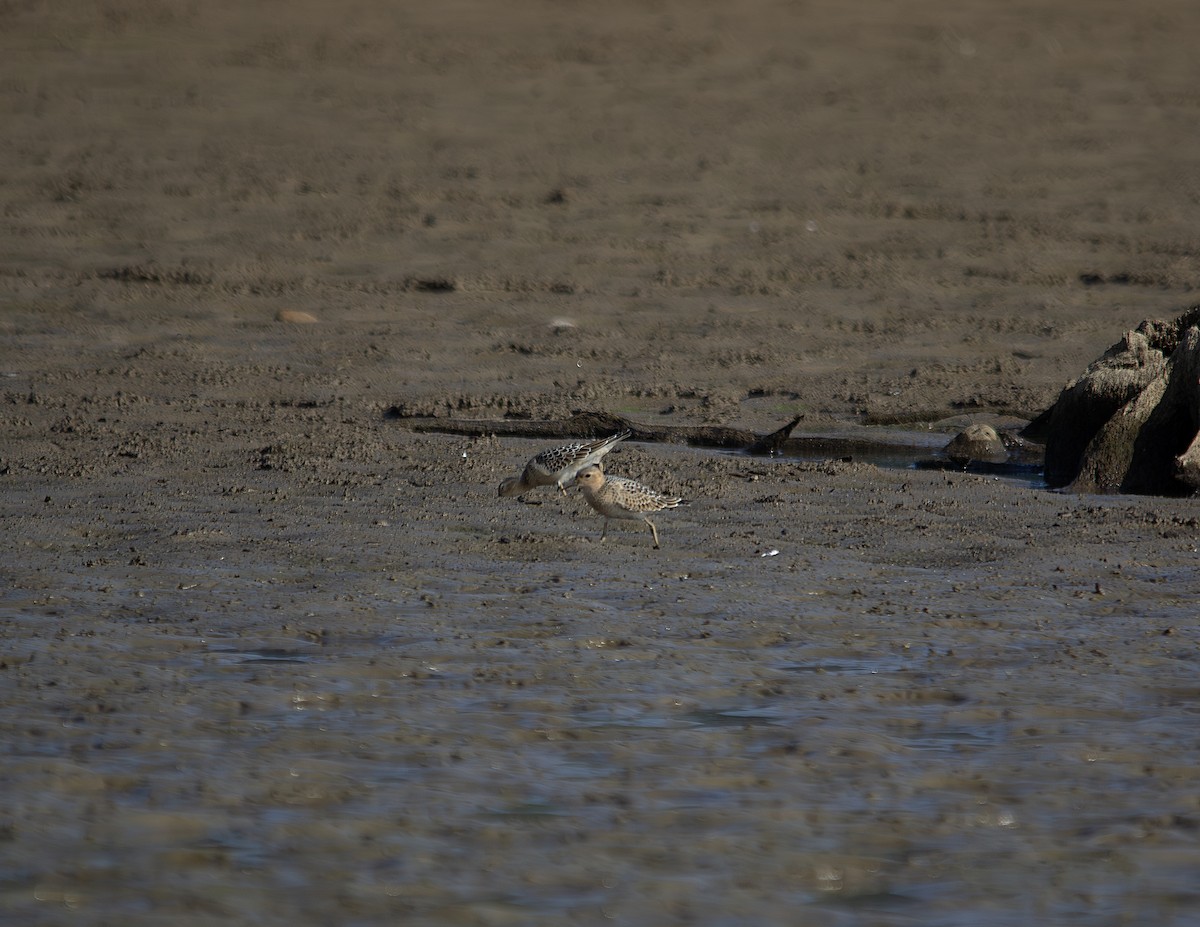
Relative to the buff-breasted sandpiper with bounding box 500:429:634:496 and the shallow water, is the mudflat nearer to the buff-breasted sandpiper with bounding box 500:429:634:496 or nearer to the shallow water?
the shallow water

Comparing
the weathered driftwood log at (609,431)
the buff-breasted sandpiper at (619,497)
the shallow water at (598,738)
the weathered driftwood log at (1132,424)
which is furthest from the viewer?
the weathered driftwood log at (609,431)

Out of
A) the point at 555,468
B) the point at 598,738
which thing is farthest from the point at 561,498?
the point at 598,738

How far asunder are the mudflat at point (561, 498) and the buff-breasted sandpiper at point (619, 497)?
0.13 m

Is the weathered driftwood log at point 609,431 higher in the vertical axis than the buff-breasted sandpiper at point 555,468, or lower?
lower

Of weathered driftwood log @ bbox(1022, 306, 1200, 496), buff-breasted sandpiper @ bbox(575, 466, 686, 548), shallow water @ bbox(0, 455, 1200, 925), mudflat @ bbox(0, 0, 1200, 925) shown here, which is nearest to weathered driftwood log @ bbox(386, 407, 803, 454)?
mudflat @ bbox(0, 0, 1200, 925)

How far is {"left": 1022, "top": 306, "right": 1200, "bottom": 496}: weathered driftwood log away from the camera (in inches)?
311

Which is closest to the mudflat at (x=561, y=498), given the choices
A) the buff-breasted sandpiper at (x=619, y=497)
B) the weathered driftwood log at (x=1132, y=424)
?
the buff-breasted sandpiper at (x=619, y=497)

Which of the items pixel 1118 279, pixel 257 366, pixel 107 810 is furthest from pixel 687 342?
pixel 107 810

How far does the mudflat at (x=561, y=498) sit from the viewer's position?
Result: 4.28 metres

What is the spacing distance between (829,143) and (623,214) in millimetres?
2915

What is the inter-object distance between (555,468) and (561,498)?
0.45 meters

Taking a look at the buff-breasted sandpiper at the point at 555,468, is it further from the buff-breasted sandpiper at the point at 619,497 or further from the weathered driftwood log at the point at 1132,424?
the weathered driftwood log at the point at 1132,424

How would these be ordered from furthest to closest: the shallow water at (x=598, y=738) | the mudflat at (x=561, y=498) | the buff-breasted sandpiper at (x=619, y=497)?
the buff-breasted sandpiper at (x=619, y=497) < the mudflat at (x=561, y=498) < the shallow water at (x=598, y=738)

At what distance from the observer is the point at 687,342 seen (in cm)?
1164
